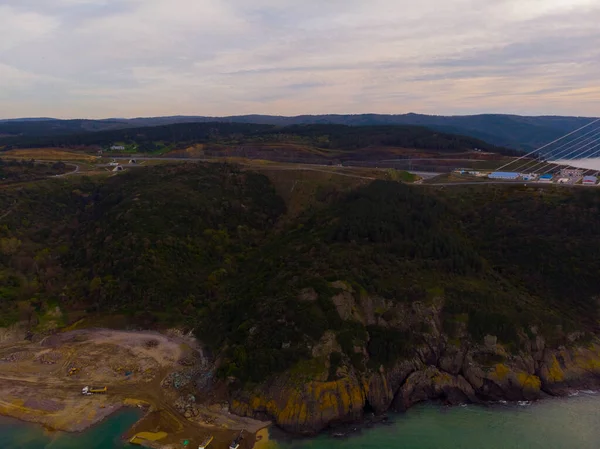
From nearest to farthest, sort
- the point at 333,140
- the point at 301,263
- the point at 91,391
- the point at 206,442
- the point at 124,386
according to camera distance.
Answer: the point at 206,442 → the point at 91,391 → the point at 124,386 → the point at 301,263 → the point at 333,140

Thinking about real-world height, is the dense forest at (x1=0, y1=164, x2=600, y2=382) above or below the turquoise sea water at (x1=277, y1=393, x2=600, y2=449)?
above

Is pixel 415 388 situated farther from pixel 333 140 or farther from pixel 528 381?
pixel 333 140

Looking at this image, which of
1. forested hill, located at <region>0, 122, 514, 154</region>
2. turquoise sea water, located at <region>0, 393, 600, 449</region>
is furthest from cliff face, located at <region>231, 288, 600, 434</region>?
forested hill, located at <region>0, 122, 514, 154</region>

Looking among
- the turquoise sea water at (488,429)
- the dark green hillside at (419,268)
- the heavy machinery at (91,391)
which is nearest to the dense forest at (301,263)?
the dark green hillside at (419,268)

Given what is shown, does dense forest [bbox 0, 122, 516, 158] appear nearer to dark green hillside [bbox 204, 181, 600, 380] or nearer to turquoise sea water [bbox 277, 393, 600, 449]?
dark green hillside [bbox 204, 181, 600, 380]

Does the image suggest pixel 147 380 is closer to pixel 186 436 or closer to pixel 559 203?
pixel 186 436

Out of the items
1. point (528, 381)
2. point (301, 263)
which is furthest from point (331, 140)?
point (528, 381)
